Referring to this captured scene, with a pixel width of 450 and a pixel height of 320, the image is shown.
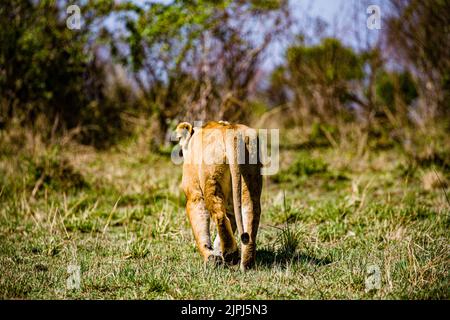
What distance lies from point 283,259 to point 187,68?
8.42 metres

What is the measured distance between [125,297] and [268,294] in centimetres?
104

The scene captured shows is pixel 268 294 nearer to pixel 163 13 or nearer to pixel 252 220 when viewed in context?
pixel 252 220

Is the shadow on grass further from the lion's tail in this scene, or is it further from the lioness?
the lion's tail

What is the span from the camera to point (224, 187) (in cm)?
416

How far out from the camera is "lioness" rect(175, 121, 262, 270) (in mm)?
4051

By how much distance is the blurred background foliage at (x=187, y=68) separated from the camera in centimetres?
1217

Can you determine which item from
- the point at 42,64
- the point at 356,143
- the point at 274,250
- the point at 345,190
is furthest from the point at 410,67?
the point at 274,250

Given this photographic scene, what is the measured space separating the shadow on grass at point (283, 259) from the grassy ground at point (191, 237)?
0.06 feet

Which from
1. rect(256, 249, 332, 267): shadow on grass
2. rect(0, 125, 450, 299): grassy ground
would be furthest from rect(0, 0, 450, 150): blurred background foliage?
rect(256, 249, 332, 267): shadow on grass

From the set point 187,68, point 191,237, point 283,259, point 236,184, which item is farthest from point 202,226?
point 187,68

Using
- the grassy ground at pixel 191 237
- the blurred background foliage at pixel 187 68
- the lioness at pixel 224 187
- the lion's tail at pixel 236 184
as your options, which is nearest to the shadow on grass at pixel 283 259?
the grassy ground at pixel 191 237

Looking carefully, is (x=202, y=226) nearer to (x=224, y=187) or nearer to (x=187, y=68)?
(x=224, y=187)

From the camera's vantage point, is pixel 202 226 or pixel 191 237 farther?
pixel 191 237

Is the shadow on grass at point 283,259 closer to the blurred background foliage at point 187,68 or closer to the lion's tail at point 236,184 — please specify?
the lion's tail at point 236,184
